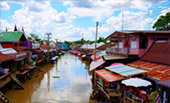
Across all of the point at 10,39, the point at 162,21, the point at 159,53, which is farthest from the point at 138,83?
the point at 162,21

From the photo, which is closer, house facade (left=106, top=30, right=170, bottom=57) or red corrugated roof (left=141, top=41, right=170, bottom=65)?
red corrugated roof (left=141, top=41, right=170, bottom=65)

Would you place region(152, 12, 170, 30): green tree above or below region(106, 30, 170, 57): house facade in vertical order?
above

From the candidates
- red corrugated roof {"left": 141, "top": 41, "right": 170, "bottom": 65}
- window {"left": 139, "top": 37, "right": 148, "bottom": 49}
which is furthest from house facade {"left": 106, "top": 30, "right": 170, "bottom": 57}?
red corrugated roof {"left": 141, "top": 41, "right": 170, "bottom": 65}

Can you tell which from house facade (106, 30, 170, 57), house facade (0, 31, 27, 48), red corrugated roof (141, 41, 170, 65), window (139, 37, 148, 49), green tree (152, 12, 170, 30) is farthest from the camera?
green tree (152, 12, 170, 30)

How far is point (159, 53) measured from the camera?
1283 cm

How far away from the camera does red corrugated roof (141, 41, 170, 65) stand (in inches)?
469

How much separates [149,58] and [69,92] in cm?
932

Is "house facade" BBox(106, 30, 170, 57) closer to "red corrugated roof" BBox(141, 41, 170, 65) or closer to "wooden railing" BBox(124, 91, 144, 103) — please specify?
"red corrugated roof" BBox(141, 41, 170, 65)

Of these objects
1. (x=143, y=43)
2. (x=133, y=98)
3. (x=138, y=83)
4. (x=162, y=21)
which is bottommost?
(x=133, y=98)

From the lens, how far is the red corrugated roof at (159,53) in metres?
11.9

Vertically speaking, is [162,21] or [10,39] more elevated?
[162,21]

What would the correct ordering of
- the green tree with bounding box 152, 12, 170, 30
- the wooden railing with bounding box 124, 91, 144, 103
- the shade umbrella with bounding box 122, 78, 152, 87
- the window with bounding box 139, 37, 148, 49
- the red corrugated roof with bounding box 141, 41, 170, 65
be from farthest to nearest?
1. the green tree with bounding box 152, 12, 170, 30
2. the window with bounding box 139, 37, 148, 49
3. the red corrugated roof with bounding box 141, 41, 170, 65
4. the wooden railing with bounding box 124, 91, 144, 103
5. the shade umbrella with bounding box 122, 78, 152, 87

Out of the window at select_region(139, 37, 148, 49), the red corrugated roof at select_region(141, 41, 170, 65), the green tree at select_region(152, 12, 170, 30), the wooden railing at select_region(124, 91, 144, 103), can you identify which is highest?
the green tree at select_region(152, 12, 170, 30)

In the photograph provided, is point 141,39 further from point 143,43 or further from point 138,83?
point 138,83
